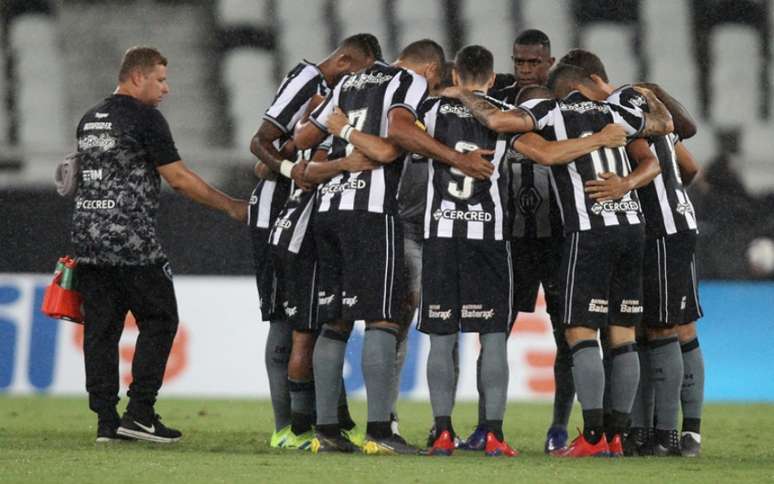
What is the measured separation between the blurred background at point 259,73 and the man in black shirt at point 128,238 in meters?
4.83

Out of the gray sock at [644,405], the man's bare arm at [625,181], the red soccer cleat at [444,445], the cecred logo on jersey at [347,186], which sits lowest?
the red soccer cleat at [444,445]

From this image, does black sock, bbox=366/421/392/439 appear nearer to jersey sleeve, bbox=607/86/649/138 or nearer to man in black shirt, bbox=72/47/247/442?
man in black shirt, bbox=72/47/247/442

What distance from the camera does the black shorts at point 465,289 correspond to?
6.96 meters

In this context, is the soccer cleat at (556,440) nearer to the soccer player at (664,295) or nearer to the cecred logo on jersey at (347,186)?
the soccer player at (664,295)

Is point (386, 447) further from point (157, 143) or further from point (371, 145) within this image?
point (157, 143)

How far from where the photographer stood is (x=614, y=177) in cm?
714

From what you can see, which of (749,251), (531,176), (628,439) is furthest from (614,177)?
(749,251)

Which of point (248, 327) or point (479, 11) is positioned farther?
point (479, 11)

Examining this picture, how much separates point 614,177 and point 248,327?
5199 millimetres

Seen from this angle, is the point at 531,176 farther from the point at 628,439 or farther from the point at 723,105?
the point at 723,105

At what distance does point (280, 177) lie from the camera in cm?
778

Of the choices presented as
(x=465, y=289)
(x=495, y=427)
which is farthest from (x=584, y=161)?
(x=495, y=427)

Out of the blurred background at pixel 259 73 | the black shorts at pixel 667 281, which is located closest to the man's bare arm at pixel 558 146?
the black shorts at pixel 667 281

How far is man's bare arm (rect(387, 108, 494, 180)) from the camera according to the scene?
6.99 meters
